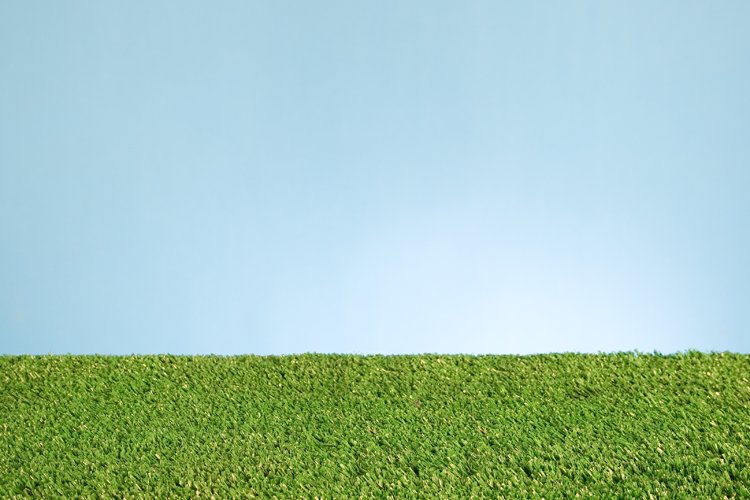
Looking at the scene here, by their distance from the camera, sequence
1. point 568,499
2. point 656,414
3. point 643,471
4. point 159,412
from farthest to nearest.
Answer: point 159,412 < point 656,414 < point 643,471 < point 568,499

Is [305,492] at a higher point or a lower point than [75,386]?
lower

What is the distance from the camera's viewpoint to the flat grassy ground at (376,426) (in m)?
2.71

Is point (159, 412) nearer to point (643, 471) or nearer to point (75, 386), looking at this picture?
point (75, 386)

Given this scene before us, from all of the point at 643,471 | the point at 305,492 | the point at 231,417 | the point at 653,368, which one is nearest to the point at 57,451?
the point at 231,417

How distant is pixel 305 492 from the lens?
263cm

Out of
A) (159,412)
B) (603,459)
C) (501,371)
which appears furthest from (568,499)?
(159,412)

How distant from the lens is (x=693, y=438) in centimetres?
300

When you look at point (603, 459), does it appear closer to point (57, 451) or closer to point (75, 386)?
point (57, 451)

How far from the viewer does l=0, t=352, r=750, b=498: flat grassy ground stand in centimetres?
271

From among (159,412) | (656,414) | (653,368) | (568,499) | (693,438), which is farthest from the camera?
(653,368)

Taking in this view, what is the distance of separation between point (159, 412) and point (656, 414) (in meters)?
2.44

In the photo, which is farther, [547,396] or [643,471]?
[547,396]

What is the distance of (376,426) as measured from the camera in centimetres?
327

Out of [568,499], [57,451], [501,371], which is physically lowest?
[568,499]
